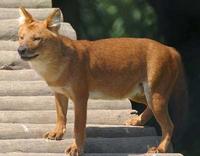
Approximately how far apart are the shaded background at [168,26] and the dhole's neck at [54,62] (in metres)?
3.95

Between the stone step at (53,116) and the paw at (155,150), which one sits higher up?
the paw at (155,150)

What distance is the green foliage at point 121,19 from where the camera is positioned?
10.2 m

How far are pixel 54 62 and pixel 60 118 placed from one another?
19.4 inches

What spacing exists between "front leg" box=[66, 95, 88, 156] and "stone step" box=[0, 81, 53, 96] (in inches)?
37.2

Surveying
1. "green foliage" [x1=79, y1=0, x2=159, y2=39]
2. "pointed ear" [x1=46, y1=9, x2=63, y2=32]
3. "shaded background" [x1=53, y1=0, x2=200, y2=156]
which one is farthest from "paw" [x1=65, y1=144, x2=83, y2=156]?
"green foliage" [x1=79, y1=0, x2=159, y2=39]

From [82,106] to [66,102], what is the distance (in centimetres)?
30

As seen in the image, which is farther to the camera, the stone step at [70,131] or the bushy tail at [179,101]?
the bushy tail at [179,101]

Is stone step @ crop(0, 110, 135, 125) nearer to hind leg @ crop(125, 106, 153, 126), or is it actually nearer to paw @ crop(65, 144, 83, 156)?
hind leg @ crop(125, 106, 153, 126)

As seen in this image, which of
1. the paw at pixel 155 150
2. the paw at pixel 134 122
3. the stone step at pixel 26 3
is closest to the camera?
the paw at pixel 155 150

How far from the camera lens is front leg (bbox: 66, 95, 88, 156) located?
6215mm

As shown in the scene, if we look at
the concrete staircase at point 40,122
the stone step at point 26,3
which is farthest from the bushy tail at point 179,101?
the stone step at point 26,3

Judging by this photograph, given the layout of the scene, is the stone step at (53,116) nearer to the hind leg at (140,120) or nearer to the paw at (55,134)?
the hind leg at (140,120)

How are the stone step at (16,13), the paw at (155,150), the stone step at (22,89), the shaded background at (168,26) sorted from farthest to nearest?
1. the shaded background at (168,26)
2. the stone step at (16,13)
3. the stone step at (22,89)
4. the paw at (155,150)

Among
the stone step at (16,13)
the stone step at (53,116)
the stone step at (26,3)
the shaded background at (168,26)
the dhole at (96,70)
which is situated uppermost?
the dhole at (96,70)
